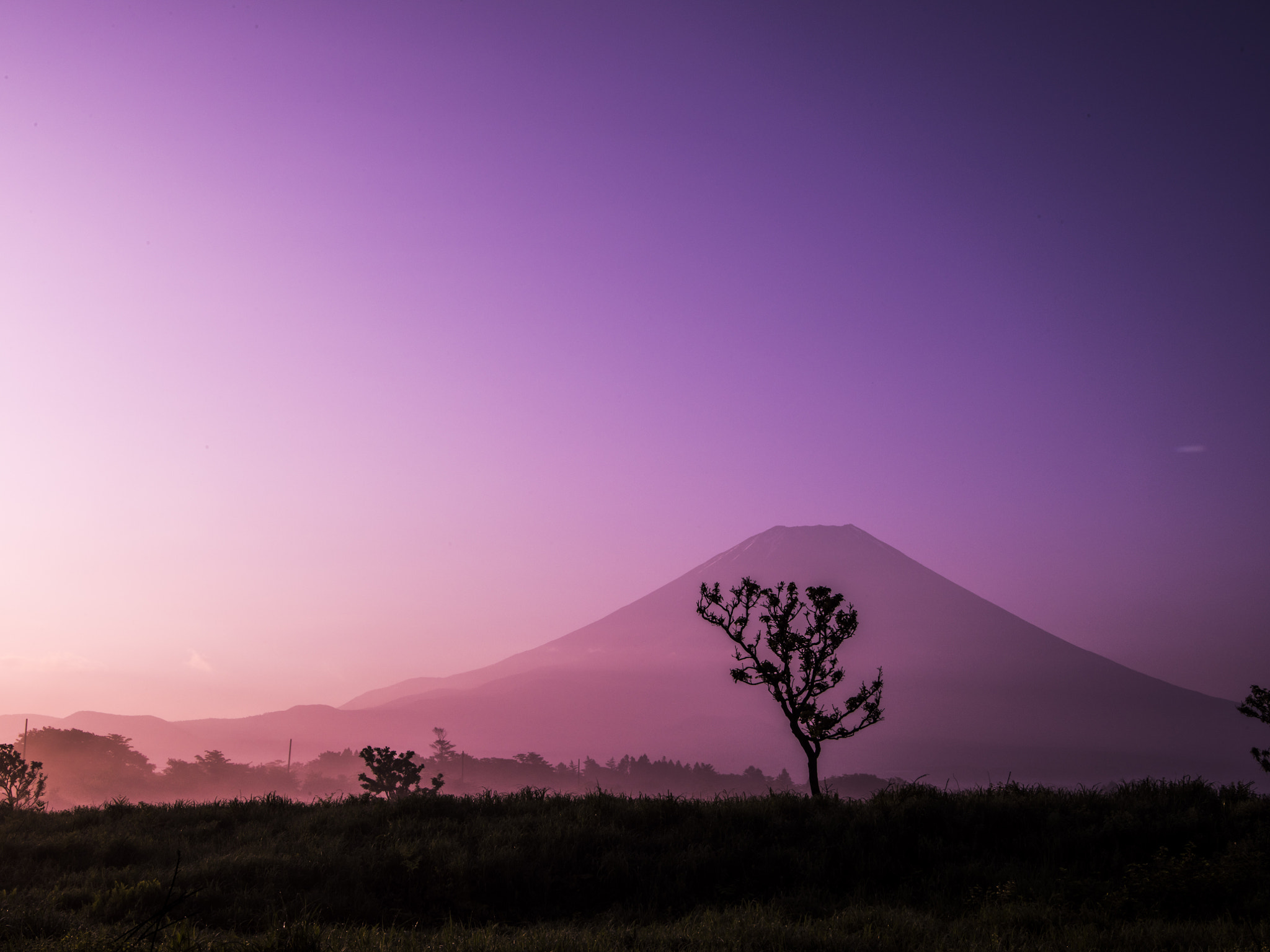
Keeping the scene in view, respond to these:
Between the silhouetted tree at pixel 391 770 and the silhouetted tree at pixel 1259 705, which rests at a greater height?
the silhouetted tree at pixel 1259 705

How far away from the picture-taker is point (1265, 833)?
1310 centimetres

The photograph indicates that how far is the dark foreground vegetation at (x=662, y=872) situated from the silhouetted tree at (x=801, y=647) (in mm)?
5236

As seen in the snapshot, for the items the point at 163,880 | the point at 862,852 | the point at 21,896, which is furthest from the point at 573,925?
the point at 21,896

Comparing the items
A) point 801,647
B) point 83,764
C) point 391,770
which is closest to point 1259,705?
point 801,647

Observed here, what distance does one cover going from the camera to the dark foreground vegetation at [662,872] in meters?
9.18

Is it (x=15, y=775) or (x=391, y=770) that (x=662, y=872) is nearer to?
(x=391, y=770)

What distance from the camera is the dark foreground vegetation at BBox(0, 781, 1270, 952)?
361 inches

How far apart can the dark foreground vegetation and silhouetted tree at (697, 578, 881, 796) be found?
17.2 feet

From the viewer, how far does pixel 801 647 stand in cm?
2323

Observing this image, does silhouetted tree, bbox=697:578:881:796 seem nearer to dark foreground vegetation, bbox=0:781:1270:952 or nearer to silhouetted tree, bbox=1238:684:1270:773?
dark foreground vegetation, bbox=0:781:1270:952

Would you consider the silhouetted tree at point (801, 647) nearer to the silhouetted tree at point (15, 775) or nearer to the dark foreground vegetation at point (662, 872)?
the dark foreground vegetation at point (662, 872)

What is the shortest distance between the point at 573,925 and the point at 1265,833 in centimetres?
1157

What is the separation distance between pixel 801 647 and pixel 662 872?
11050mm

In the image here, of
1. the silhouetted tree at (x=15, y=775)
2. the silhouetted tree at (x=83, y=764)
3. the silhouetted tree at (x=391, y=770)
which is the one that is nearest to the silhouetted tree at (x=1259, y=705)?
the silhouetted tree at (x=391, y=770)
